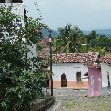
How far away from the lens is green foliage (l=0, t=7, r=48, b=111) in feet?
37.1

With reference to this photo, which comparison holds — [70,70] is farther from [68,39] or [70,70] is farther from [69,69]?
[68,39]

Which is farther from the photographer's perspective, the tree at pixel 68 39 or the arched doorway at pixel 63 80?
the tree at pixel 68 39

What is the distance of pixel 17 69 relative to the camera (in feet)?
38.3

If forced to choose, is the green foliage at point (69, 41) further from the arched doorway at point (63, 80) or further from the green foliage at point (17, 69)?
the green foliage at point (17, 69)

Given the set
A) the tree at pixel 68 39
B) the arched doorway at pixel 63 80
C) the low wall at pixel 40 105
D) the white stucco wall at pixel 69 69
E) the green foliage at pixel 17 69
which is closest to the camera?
the green foliage at pixel 17 69

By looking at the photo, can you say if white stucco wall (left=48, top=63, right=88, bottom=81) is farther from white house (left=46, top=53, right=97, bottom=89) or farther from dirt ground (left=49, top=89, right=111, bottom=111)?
dirt ground (left=49, top=89, right=111, bottom=111)

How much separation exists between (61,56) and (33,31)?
3335 centimetres

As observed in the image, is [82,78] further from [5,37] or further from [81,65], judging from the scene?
[5,37]

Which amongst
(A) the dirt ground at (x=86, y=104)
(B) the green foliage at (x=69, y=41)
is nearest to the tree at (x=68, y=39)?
(B) the green foliage at (x=69, y=41)

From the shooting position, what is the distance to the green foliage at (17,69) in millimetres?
11297

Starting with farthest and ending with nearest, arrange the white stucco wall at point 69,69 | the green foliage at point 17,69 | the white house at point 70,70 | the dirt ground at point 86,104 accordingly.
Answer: the white stucco wall at point 69,69, the white house at point 70,70, the dirt ground at point 86,104, the green foliage at point 17,69

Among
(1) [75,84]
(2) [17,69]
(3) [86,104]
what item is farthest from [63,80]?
(2) [17,69]

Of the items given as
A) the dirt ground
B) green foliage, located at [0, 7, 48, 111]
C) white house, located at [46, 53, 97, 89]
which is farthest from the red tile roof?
green foliage, located at [0, 7, 48, 111]

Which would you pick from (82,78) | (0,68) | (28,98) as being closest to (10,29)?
(0,68)
